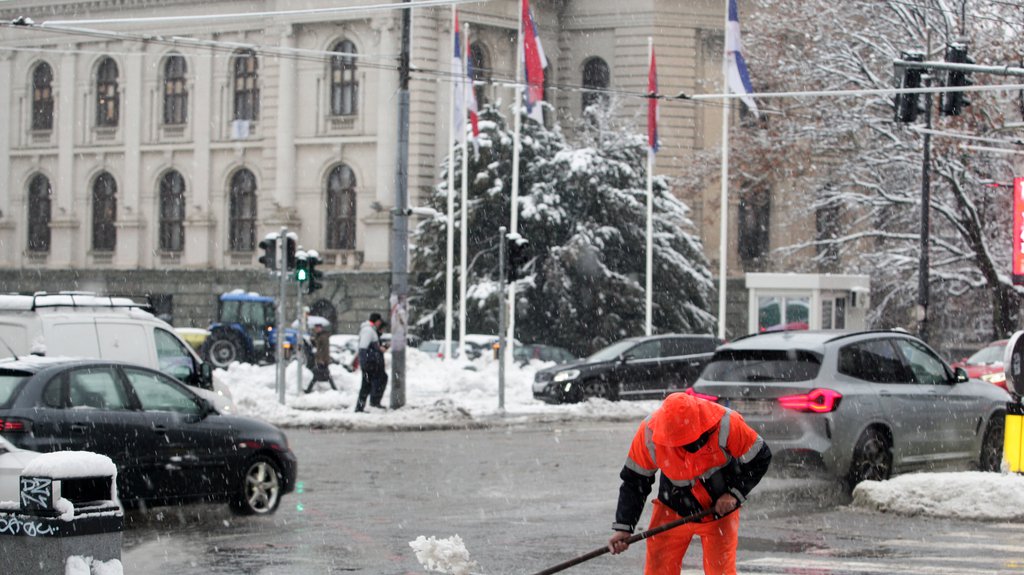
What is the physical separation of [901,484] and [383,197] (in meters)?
42.4

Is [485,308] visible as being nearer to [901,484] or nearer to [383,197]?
[383,197]

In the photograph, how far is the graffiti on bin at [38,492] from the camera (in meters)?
7.35

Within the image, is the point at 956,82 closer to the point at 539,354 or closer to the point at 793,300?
the point at 793,300

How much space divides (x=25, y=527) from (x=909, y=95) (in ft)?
60.5

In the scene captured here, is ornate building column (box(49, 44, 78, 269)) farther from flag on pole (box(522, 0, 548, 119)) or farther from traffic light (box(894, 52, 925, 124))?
traffic light (box(894, 52, 925, 124))

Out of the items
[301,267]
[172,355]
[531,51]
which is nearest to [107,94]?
[531,51]

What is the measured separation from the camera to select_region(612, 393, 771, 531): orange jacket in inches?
299

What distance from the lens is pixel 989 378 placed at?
27.5 meters

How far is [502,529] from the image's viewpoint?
43.2 ft

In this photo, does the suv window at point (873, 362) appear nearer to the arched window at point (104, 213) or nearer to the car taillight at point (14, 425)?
the car taillight at point (14, 425)

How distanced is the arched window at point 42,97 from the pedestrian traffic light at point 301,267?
3747 cm

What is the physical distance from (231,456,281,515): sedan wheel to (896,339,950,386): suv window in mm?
6000

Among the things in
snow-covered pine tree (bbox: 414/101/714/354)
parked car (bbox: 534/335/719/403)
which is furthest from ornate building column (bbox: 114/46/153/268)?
parked car (bbox: 534/335/719/403)

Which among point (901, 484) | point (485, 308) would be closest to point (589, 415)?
point (901, 484)
